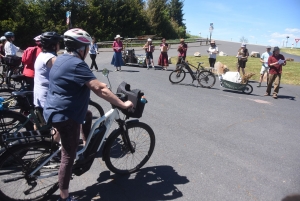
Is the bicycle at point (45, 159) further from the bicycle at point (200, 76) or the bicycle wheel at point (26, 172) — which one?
the bicycle at point (200, 76)

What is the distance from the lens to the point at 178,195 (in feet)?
11.0

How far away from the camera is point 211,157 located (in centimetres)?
449

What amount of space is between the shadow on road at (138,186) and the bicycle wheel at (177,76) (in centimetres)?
780

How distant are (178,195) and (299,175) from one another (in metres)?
2.15

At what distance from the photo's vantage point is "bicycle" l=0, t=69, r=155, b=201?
114 inches

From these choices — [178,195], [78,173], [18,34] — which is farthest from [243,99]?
[18,34]

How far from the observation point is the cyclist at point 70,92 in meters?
2.51

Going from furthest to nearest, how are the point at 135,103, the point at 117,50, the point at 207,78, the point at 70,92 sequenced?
the point at 117,50 → the point at 207,78 → the point at 135,103 → the point at 70,92

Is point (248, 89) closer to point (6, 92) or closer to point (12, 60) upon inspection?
point (6, 92)

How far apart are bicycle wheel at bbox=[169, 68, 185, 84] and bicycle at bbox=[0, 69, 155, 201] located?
798 cm

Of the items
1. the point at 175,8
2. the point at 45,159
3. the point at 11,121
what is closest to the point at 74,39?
the point at 45,159

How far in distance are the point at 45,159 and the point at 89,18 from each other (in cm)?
3863

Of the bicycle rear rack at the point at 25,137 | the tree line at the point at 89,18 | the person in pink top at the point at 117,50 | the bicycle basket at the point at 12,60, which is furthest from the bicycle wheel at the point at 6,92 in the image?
the tree line at the point at 89,18

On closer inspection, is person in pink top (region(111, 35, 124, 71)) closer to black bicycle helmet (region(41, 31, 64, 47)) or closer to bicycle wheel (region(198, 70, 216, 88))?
bicycle wheel (region(198, 70, 216, 88))
